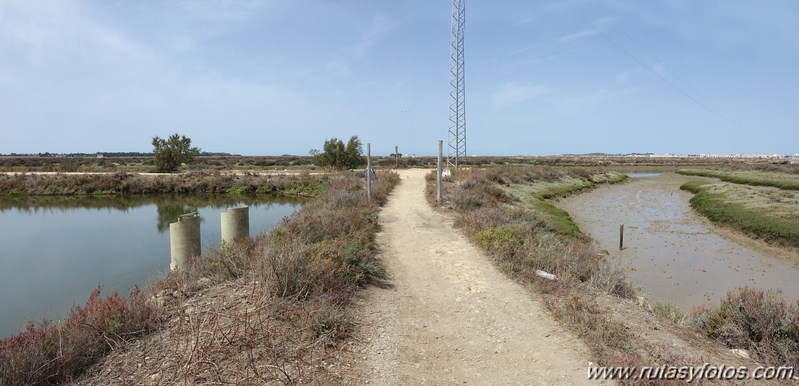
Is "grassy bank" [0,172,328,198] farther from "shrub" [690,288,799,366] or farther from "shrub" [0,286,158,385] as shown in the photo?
"shrub" [690,288,799,366]

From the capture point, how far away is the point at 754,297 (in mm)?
6676

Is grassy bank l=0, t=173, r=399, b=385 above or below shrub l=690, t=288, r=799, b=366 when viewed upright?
above

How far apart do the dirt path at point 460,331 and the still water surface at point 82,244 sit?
5919 millimetres

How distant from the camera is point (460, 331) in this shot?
6.06m

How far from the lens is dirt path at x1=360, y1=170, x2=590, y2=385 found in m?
4.93

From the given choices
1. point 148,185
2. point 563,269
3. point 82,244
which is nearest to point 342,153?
point 148,185

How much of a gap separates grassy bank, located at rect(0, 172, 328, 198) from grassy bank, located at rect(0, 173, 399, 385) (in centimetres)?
2795

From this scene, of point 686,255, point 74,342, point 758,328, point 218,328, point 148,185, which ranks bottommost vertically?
point 686,255

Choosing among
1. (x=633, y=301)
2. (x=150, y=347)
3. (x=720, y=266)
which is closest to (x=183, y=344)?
(x=150, y=347)

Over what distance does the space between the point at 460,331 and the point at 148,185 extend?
39.3 metres

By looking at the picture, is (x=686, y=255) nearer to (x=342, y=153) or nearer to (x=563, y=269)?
(x=563, y=269)

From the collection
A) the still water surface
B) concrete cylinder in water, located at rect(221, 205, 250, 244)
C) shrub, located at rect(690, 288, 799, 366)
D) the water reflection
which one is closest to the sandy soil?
shrub, located at rect(690, 288, 799, 366)

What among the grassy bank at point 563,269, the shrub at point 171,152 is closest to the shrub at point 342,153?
the shrub at point 171,152

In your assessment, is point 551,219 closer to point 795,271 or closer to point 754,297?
point 795,271
